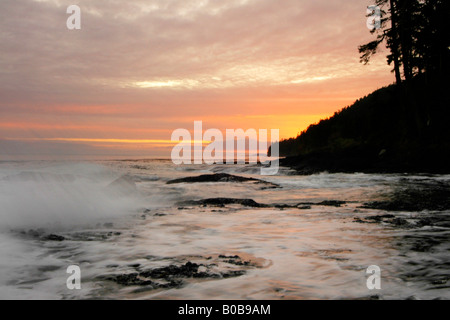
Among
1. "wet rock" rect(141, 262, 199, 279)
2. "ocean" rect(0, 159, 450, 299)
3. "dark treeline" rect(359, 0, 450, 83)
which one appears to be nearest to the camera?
"ocean" rect(0, 159, 450, 299)

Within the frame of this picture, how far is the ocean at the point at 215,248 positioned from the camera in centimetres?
342

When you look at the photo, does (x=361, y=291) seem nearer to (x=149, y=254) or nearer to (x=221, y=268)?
(x=221, y=268)

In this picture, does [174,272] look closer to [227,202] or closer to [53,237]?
[53,237]

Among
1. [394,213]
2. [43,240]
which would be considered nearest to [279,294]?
[43,240]

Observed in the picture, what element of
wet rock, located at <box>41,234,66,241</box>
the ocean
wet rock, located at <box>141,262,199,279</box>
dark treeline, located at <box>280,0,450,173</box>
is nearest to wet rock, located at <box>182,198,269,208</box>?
the ocean

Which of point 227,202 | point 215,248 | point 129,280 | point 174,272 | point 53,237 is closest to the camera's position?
point 129,280

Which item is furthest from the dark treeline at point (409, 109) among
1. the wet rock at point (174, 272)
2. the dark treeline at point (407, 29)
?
the wet rock at point (174, 272)

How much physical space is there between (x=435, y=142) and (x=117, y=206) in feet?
73.0

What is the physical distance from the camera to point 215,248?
5113 mm

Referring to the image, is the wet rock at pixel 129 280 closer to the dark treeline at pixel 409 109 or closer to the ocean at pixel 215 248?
the ocean at pixel 215 248

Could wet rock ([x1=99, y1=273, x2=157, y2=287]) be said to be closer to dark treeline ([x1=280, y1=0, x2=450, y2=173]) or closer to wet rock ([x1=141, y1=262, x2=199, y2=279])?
wet rock ([x1=141, y1=262, x2=199, y2=279])

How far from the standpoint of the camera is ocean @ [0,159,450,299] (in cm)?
342

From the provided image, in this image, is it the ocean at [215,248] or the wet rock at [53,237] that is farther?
the wet rock at [53,237]

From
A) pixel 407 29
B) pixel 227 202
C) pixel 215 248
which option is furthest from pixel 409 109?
pixel 215 248
